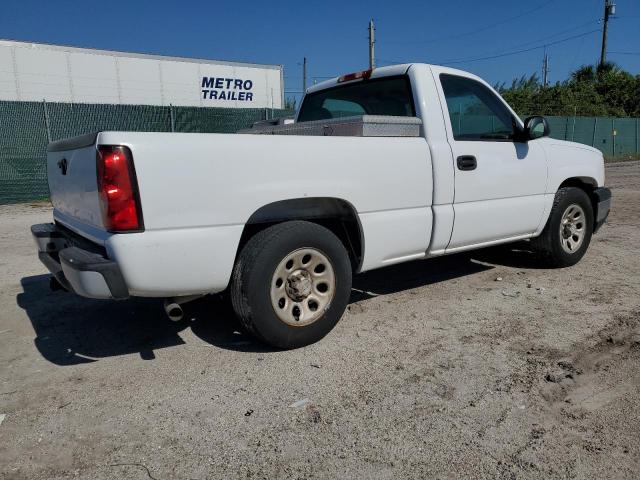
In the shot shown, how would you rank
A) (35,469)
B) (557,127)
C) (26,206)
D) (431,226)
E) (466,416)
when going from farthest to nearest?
(557,127)
(26,206)
(431,226)
(466,416)
(35,469)

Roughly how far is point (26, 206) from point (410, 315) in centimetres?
1148

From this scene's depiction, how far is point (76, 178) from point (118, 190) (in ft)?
2.22

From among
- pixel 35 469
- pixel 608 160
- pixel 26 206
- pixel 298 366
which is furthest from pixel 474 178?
pixel 608 160

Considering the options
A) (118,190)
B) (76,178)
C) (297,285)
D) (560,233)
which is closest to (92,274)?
(118,190)

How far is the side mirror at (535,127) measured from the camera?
4.63 metres

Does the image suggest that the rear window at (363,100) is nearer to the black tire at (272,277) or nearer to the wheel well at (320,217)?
the wheel well at (320,217)

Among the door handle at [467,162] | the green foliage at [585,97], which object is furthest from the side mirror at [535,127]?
the green foliage at [585,97]

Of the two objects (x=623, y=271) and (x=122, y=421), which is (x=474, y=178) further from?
(x=122, y=421)

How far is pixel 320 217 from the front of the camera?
12.1 feet

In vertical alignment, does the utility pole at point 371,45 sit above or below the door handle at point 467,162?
above

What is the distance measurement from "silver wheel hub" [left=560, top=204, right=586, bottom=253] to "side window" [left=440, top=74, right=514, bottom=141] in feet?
4.10

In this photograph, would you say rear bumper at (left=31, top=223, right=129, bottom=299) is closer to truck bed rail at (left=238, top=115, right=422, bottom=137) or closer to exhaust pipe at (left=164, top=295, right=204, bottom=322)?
exhaust pipe at (left=164, top=295, right=204, bottom=322)

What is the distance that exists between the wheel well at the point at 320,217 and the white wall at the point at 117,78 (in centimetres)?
1877

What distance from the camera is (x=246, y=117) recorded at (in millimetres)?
16422
